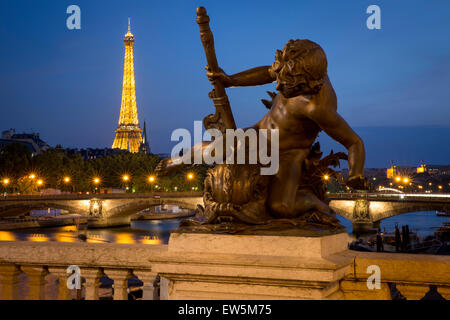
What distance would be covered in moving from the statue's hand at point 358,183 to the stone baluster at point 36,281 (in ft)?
8.63

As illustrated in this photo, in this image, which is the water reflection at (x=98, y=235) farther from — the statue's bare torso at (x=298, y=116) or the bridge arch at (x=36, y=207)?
the statue's bare torso at (x=298, y=116)

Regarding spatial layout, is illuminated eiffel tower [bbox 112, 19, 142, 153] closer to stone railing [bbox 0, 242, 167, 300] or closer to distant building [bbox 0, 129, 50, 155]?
distant building [bbox 0, 129, 50, 155]

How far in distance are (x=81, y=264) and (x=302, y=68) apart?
7.69ft

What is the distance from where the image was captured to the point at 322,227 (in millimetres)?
3311

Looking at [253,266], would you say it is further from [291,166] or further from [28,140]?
[28,140]

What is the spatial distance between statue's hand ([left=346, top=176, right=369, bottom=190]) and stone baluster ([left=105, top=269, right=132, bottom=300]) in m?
1.90

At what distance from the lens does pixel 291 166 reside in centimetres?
345

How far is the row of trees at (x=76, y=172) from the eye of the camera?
58.3 metres

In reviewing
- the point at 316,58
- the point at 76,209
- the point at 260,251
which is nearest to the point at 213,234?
the point at 260,251

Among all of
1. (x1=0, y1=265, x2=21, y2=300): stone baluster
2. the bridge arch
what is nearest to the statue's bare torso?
(x1=0, y1=265, x2=21, y2=300): stone baluster

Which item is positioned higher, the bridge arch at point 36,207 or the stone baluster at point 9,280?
the stone baluster at point 9,280

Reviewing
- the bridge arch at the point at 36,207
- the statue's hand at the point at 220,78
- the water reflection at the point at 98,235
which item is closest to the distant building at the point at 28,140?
the bridge arch at the point at 36,207

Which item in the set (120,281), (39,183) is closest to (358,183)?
(120,281)
